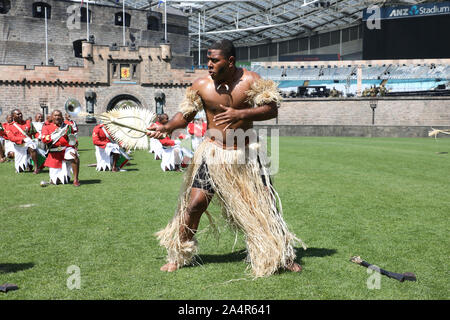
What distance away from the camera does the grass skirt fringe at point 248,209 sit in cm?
434

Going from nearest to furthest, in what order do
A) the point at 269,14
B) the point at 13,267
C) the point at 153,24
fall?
the point at 13,267
the point at 153,24
the point at 269,14

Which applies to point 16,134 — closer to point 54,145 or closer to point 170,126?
point 54,145

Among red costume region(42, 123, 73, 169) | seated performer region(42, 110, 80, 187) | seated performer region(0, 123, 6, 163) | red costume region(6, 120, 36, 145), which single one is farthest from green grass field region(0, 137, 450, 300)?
seated performer region(0, 123, 6, 163)

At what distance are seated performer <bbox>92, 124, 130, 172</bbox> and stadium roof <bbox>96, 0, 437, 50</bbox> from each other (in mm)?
35547

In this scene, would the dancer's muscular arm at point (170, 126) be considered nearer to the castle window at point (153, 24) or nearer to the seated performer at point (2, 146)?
the seated performer at point (2, 146)

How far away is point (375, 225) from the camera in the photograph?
6.36 meters

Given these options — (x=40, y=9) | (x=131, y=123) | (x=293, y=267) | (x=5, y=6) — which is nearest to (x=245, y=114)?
(x=293, y=267)

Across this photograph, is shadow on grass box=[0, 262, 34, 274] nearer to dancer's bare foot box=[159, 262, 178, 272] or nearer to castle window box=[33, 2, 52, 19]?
dancer's bare foot box=[159, 262, 178, 272]

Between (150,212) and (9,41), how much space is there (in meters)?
47.0

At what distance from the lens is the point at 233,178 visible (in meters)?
4.45

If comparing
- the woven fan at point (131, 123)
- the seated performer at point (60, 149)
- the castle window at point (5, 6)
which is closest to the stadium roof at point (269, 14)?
the castle window at point (5, 6)

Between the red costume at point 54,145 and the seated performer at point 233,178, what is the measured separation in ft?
20.7

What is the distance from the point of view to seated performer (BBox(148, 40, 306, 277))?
14.3ft

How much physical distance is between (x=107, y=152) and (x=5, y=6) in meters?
42.9
